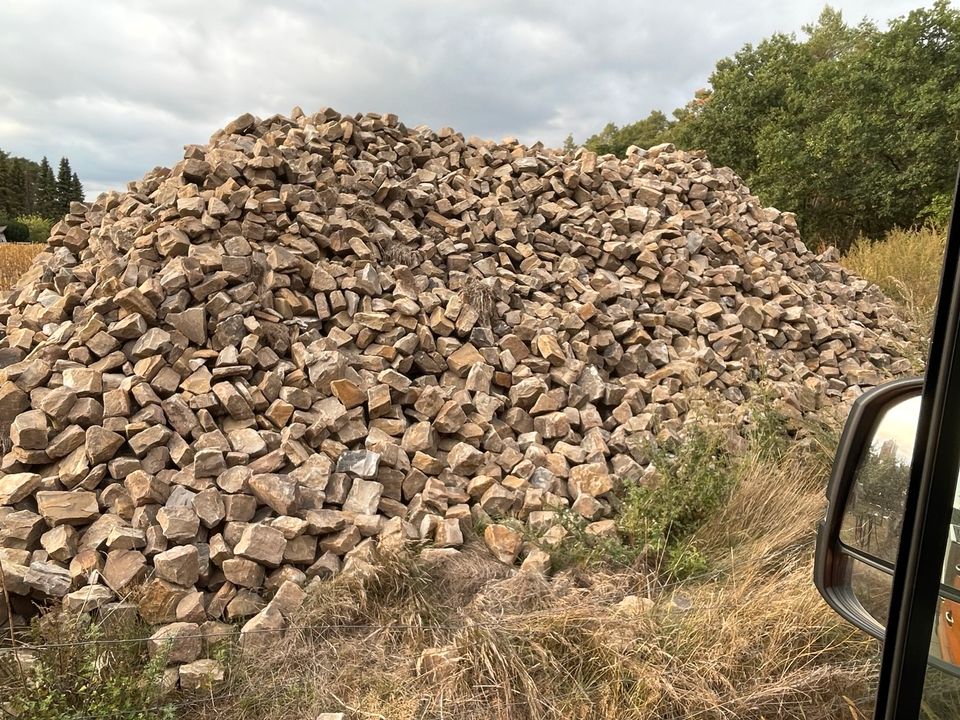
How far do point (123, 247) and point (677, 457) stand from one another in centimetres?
422

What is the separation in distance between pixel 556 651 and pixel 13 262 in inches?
485

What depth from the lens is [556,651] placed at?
7.90 feet

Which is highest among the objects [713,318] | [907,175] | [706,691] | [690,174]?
[907,175]

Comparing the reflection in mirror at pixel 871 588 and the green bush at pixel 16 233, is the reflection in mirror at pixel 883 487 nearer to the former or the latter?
the reflection in mirror at pixel 871 588

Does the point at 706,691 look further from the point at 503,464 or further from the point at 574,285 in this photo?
the point at 574,285

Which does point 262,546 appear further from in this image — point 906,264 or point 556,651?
point 906,264

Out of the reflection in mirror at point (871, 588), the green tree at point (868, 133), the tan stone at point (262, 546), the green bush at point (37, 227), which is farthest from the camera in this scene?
the green bush at point (37, 227)

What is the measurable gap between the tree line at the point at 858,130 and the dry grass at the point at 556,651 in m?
9.82

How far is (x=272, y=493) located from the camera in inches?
125

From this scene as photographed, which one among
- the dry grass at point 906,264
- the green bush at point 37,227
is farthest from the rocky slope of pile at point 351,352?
the green bush at point 37,227

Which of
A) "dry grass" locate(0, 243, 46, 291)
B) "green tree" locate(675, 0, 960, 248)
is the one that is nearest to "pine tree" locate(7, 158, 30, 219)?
"dry grass" locate(0, 243, 46, 291)

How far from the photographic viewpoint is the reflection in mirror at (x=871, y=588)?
1.16 m

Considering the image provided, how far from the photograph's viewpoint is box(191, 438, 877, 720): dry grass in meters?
2.25

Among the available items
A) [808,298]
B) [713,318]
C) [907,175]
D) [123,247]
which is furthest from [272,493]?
[907,175]
